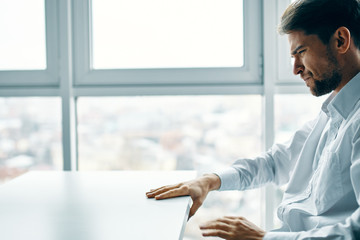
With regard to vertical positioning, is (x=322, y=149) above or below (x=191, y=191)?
above

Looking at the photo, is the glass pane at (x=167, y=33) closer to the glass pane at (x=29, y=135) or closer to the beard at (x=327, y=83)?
the glass pane at (x=29, y=135)

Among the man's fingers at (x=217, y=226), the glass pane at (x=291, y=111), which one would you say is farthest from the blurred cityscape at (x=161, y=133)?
the man's fingers at (x=217, y=226)

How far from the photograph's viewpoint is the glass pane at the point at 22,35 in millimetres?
1899

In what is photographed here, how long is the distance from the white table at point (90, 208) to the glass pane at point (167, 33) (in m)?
0.70

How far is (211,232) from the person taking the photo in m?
0.98

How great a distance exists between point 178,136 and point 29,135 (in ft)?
2.73

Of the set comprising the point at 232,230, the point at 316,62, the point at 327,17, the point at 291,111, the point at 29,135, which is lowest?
the point at 232,230

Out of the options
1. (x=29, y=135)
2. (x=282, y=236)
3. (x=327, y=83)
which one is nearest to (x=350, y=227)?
(x=282, y=236)

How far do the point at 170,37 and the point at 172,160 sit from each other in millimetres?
642

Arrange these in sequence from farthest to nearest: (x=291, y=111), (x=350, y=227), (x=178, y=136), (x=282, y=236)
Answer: (x=178, y=136) → (x=291, y=111) → (x=282, y=236) → (x=350, y=227)

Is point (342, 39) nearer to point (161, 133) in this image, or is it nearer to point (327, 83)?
point (327, 83)

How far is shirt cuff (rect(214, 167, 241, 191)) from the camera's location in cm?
130

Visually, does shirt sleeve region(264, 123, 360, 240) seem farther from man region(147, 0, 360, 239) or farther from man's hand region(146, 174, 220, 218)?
man's hand region(146, 174, 220, 218)

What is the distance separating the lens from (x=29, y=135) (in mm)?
1999
